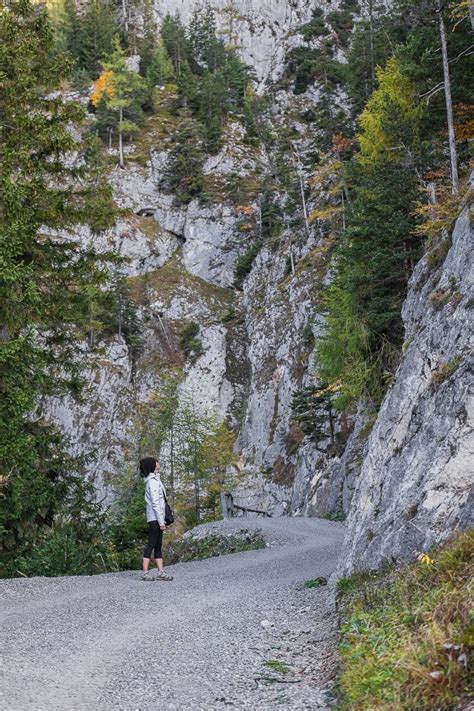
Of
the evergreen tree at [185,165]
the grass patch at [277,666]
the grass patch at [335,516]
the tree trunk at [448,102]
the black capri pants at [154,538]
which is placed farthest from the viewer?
the evergreen tree at [185,165]

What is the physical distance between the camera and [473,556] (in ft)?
13.4

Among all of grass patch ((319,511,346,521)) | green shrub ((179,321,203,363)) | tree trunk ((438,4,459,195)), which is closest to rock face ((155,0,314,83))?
green shrub ((179,321,203,363))

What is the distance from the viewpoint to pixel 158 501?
→ 366 inches

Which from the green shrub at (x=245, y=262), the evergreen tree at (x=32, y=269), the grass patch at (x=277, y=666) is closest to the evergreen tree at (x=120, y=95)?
the green shrub at (x=245, y=262)

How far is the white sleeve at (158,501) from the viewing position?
9.26 meters

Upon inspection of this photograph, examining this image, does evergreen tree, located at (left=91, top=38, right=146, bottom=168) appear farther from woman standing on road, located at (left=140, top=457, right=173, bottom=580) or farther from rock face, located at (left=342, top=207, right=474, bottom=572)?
rock face, located at (left=342, top=207, right=474, bottom=572)

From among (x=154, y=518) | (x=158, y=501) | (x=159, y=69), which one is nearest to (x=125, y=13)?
(x=159, y=69)

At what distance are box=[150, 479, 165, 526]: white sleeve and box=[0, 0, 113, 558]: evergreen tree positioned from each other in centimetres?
281

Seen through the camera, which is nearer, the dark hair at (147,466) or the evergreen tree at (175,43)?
the dark hair at (147,466)

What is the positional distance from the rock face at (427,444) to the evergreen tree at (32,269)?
6.79 metres

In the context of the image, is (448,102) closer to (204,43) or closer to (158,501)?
(158,501)

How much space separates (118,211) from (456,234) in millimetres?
8191

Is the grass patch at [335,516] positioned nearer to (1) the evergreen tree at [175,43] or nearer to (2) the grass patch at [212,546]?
(2) the grass patch at [212,546]

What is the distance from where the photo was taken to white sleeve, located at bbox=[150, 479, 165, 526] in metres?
9.26
